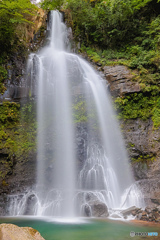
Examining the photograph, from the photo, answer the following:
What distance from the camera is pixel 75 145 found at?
969 cm

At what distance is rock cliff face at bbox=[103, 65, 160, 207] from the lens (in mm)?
7719

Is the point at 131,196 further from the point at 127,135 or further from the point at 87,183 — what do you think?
the point at 127,135

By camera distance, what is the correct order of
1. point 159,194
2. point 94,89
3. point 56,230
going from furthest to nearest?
point 94,89
point 159,194
point 56,230

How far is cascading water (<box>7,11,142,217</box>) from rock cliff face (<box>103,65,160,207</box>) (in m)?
0.42

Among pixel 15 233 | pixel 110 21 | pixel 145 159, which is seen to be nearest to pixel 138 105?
pixel 145 159

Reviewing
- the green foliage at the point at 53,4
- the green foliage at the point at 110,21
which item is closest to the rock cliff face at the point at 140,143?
the green foliage at the point at 110,21

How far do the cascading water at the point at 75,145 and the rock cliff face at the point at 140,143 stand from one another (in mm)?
421

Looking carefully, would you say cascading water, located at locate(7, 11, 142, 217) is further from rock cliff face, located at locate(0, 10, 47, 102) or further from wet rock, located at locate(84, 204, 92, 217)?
rock cliff face, located at locate(0, 10, 47, 102)

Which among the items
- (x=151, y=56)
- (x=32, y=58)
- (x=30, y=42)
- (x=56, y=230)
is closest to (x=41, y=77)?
(x=32, y=58)

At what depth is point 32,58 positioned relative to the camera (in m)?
11.7

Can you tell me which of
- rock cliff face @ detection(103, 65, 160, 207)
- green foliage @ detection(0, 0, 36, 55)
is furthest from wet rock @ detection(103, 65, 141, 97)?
green foliage @ detection(0, 0, 36, 55)

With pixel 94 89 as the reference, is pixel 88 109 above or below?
below

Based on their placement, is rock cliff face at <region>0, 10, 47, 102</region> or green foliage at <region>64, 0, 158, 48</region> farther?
green foliage at <region>64, 0, 158, 48</region>

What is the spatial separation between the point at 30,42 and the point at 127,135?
33.3ft
